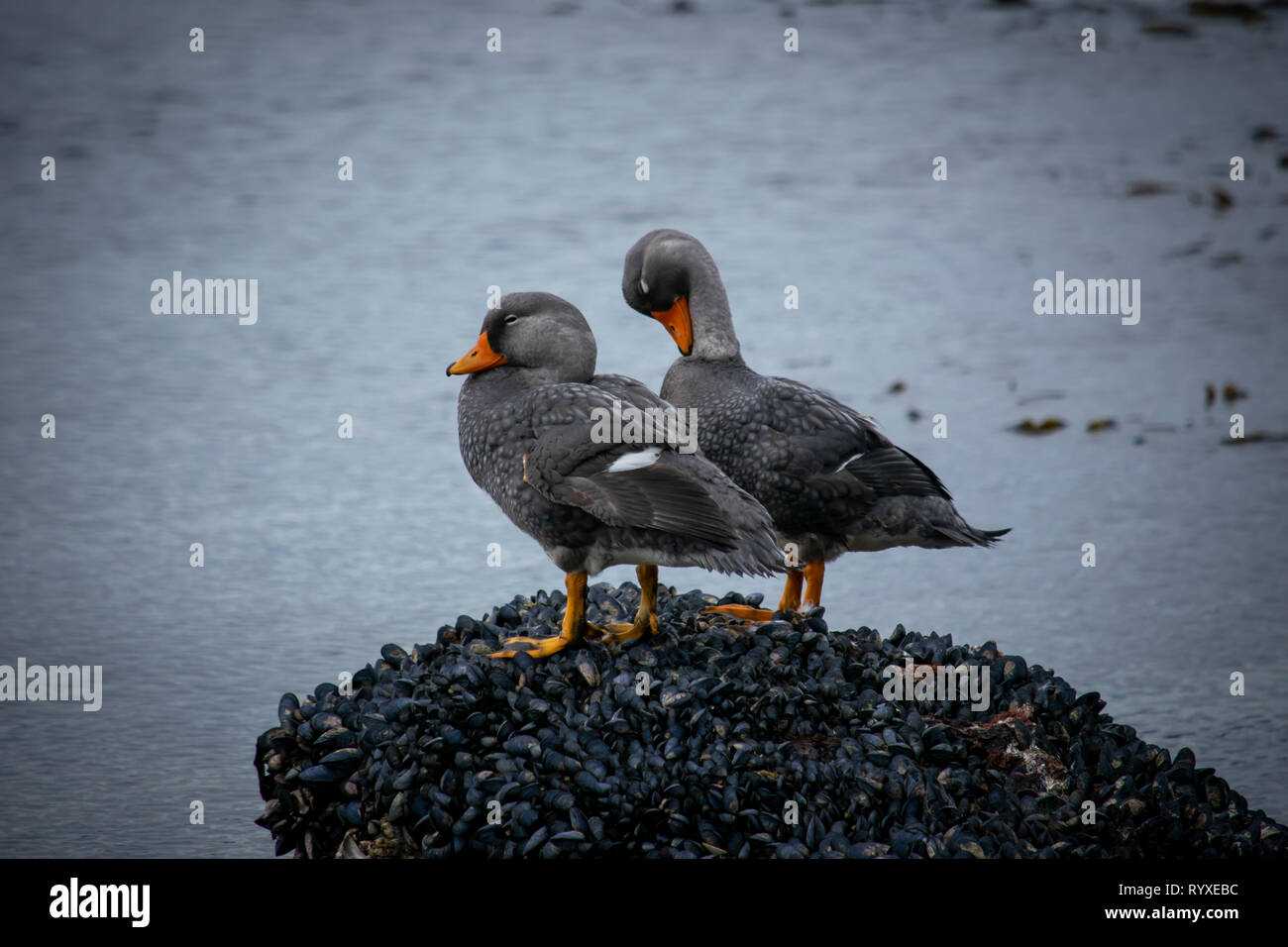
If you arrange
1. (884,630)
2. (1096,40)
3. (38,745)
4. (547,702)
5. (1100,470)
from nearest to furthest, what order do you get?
(547,702) < (38,745) < (884,630) < (1100,470) < (1096,40)

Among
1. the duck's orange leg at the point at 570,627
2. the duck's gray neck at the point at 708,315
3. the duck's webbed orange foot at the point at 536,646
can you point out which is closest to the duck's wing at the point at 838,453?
the duck's gray neck at the point at 708,315

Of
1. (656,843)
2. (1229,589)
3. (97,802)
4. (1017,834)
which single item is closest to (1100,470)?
(1229,589)

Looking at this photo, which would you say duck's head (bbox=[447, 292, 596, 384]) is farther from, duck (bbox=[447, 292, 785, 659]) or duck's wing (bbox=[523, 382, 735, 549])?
duck's wing (bbox=[523, 382, 735, 549])

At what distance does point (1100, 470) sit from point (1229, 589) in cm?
117

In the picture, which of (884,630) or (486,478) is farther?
(884,630)

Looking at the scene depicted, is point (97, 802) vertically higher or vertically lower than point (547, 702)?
lower

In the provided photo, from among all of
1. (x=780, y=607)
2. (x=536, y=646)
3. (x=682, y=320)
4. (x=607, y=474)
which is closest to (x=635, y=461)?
(x=607, y=474)

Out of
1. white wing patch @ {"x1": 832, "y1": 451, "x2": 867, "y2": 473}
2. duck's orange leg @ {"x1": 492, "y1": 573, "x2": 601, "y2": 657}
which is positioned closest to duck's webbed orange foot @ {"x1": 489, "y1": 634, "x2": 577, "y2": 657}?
duck's orange leg @ {"x1": 492, "y1": 573, "x2": 601, "y2": 657}

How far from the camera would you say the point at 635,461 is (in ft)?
13.1

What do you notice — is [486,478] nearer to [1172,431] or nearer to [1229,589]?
[1229,589]

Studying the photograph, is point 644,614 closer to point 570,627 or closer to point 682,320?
point 570,627

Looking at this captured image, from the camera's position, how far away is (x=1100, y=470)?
275 inches

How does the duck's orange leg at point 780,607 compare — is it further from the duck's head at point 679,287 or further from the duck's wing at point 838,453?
the duck's head at point 679,287

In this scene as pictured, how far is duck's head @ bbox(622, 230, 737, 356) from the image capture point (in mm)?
4684
